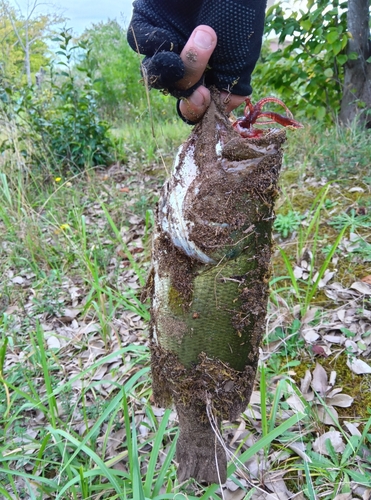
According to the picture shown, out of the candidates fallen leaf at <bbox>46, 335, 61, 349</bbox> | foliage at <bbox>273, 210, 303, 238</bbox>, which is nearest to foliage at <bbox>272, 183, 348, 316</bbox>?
foliage at <bbox>273, 210, 303, 238</bbox>

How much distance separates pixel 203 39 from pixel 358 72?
11.4 ft


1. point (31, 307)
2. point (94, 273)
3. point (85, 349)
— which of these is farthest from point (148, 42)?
point (31, 307)

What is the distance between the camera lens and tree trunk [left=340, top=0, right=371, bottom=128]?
338cm

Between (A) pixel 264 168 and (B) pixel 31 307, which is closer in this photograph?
(A) pixel 264 168

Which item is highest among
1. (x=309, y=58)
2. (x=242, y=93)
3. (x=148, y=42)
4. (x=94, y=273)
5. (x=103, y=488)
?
(x=148, y=42)

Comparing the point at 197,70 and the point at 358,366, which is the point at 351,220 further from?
the point at 197,70

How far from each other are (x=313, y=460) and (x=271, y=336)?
0.57 meters

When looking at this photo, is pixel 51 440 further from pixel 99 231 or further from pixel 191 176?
pixel 99 231

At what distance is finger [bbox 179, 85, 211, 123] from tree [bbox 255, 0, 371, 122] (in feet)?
9.19

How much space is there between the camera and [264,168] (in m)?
0.97

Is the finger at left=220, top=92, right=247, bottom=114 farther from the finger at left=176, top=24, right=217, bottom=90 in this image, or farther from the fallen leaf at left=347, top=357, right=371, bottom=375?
the fallen leaf at left=347, top=357, right=371, bottom=375

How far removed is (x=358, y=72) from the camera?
370cm

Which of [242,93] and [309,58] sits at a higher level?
[242,93]

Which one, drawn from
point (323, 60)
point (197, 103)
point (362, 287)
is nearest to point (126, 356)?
point (362, 287)
